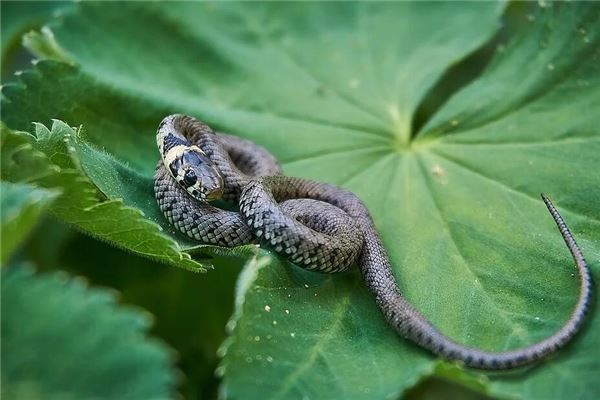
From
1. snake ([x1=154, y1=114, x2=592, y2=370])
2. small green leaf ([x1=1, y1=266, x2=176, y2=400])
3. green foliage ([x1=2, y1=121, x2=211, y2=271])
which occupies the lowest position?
small green leaf ([x1=1, y1=266, x2=176, y2=400])

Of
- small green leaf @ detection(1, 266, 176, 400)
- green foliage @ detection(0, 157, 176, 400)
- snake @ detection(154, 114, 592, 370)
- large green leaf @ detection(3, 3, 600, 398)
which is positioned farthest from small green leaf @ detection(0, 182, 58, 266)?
snake @ detection(154, 114, 592, 370)

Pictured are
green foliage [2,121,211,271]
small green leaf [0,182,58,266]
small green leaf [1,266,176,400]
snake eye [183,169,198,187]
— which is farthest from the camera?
snake eye [183,169,198,187]

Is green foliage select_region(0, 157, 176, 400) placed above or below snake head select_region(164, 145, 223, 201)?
below

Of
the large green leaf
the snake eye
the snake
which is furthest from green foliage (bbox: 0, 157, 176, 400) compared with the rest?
the snake eye

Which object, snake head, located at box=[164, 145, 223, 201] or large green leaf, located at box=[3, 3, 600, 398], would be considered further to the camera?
snake head, located at box=[164, 145, 223, 201]

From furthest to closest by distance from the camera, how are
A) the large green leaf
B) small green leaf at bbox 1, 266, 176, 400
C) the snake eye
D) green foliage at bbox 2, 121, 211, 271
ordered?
1. the snake eye
2. the large green leaf
3. green foliage at bbox 2, 121, 211, 271
4. small green leaf at bbox 1, 266, 176, 400

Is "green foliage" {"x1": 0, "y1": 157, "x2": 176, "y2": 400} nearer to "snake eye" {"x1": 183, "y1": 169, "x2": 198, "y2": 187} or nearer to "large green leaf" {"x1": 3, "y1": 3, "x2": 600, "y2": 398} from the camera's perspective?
"large green leaf" {"x1": 3, "y1": 3, "x2": 600, "y2": 398}
